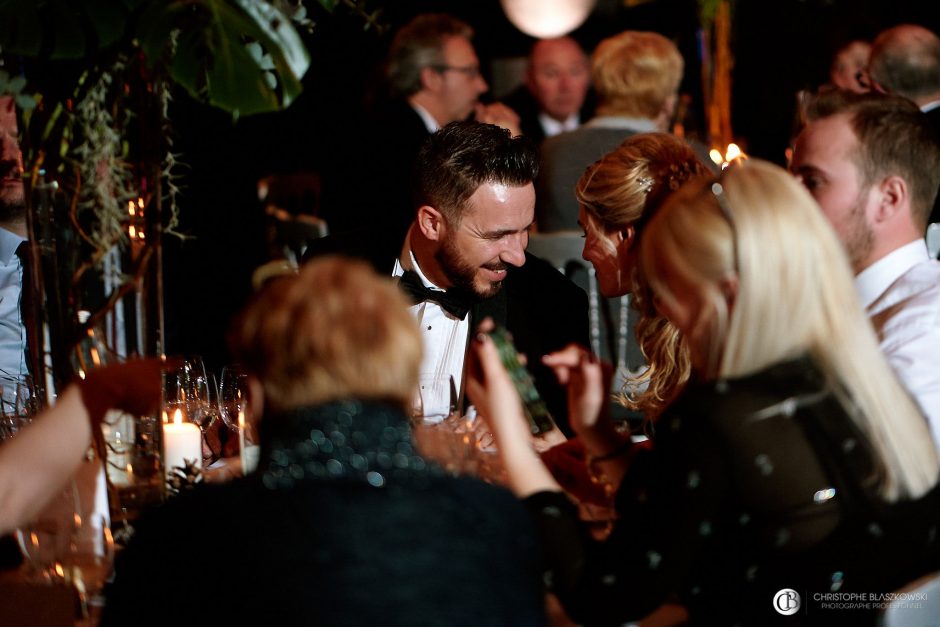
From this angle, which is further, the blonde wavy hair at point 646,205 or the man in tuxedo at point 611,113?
the man in tuxedo at point 611,113

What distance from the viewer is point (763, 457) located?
1.63 m

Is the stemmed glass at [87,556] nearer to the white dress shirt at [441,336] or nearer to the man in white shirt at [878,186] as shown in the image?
the white dress shirt at [441,336]

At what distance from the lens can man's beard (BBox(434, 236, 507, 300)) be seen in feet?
10.6

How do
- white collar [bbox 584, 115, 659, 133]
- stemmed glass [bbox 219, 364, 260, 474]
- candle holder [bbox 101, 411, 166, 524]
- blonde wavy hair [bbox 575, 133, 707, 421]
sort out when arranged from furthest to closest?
white collar [bbox 584, 115, 659, 133] < blonde wavy hair [bbox 575, 133, 707, 421] < stemmed glass [bbox 219, 364, 260, 474] < candle holder [bbox 101, 411, 166, 524]

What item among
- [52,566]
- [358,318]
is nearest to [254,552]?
[358,318]

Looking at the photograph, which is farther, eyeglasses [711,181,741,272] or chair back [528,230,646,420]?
chair back [528,230,646,420]

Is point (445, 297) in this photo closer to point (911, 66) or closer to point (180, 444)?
point (180, 444)

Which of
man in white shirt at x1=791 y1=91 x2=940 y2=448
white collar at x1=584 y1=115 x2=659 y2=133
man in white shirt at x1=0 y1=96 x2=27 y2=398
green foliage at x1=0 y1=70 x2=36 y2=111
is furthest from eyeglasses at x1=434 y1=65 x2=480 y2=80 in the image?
green foliage at x1=0 y1=70 x2=36 y2=111

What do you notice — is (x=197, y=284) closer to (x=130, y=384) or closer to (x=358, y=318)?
(x=130, y=384)

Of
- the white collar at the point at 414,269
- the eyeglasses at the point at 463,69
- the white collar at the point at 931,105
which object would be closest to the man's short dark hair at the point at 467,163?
the white collar at the point at 414,269

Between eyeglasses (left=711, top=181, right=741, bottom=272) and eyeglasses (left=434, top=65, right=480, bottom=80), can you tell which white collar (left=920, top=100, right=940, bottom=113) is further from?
eyeglasses (left=711, top=181, right=741, bottom=272)

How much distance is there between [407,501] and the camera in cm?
140

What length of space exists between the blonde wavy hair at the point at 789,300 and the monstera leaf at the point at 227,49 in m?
0.74

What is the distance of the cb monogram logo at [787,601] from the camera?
5.61ft
